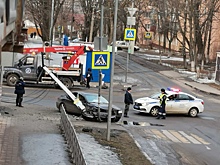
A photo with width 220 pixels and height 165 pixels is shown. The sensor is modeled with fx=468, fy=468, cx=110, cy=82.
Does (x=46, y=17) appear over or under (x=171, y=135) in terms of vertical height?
over

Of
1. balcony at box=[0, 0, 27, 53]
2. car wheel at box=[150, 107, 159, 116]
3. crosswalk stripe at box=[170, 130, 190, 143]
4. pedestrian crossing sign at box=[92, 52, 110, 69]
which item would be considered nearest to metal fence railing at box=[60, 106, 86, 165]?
balcony at box=[0, 0, 27, 53]

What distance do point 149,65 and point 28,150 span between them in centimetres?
4220

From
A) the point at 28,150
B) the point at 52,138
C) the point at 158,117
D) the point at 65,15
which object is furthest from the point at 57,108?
the point at 65,15

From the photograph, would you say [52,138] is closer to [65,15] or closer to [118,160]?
[118,160]

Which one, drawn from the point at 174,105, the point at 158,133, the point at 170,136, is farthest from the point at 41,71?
the point at 170,136

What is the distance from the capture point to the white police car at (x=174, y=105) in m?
23.8

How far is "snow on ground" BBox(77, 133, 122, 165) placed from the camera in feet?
41.6

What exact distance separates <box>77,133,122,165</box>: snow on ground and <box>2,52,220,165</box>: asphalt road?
1.38m

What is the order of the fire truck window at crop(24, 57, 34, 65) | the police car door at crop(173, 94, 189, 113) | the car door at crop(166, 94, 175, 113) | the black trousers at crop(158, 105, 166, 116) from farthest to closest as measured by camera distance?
the fire truck window at crop(24, 57, 34, 65)
the police car door at crop(173, 94, 189, 113)
the car door at crop(166, 94, 175, 113)
the black trousers at crop(158, 105, 166, 116)

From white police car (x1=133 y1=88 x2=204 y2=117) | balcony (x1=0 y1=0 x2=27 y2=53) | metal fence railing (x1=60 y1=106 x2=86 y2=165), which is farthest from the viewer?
white police car (x1=133 y1=88 x2=204 y2=117)

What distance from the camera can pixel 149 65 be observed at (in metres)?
54.3

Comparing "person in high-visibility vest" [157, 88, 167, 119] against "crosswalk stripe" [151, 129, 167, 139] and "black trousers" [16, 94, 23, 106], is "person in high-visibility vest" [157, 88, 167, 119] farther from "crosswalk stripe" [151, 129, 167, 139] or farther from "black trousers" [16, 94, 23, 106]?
"black trousers" [16, 94, 23, 106]

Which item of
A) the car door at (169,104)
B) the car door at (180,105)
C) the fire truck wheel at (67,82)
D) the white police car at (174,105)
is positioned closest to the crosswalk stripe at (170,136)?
the white police car at (174,105)

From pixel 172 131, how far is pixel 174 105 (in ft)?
15.3
